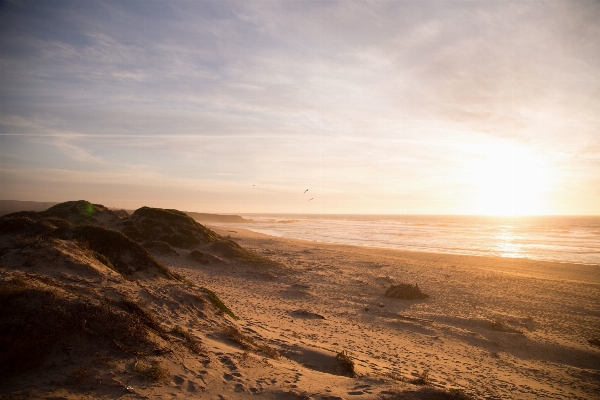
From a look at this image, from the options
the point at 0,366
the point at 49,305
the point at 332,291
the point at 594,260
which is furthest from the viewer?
the point at 594,260

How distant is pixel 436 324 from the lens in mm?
12523

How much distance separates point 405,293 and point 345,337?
21.4 feet

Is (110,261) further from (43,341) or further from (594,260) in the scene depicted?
(594,260)

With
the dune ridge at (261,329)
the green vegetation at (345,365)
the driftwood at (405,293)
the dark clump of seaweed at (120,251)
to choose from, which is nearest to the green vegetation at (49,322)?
the dune ridge at (261,329)

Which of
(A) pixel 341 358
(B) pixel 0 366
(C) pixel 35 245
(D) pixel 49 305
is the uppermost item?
(C) pixel 35 245

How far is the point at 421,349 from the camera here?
1012cm

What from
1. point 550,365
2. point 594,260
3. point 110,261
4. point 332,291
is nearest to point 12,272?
point 110,261

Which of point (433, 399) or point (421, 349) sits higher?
point (433, 399)

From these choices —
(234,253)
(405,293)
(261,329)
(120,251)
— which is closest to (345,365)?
(261,329)

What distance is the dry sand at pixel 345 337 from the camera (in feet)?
17.5

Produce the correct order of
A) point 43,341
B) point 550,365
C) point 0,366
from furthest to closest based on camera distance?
point 550,365
point 43,341
point 0,366

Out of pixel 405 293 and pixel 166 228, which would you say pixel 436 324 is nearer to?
pixel 405 293

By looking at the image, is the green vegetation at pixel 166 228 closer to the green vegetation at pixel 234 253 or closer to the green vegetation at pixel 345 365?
the green vegetation at pixel 234 253

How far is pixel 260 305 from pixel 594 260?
30761 mm
